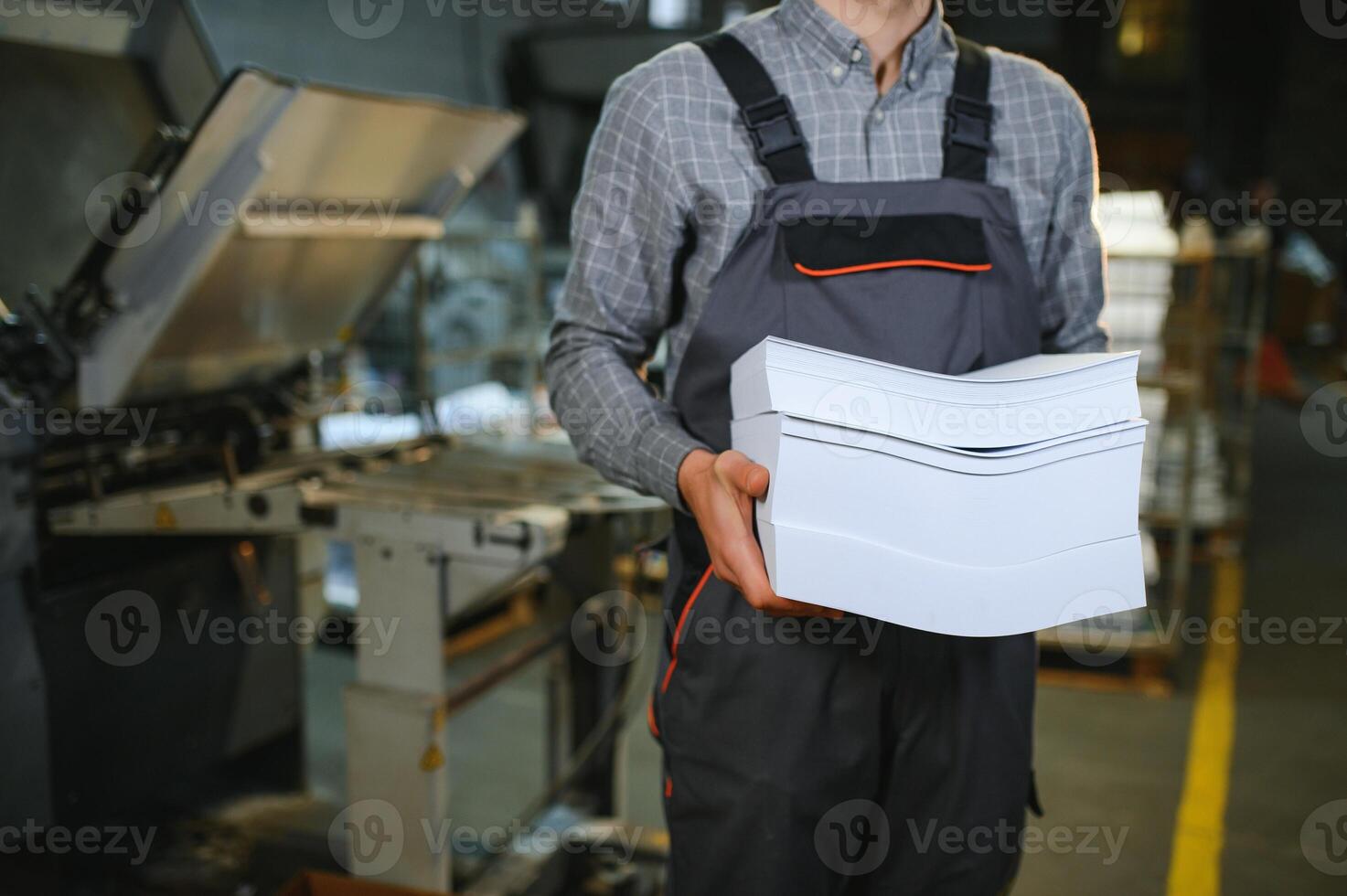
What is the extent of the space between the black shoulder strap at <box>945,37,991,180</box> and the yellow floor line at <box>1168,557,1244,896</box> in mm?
2249

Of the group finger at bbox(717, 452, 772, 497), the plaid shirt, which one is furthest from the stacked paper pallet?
finger at bbox(717, 452, 772, 497)

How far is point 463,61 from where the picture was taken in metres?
6.68

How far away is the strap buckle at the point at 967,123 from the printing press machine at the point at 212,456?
1.01 metres

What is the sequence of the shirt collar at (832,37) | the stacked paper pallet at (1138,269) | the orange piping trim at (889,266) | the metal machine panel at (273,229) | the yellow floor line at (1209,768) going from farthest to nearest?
the stacked paper pallet at (1138,269) < the yellow floor line at (1209,768) < the metal machine panel at (273,229) < the shirt collar at (832,37) < the orange piping trim at (889,266)

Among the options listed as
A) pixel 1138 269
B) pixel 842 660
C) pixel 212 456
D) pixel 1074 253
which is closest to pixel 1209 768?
pixel 1138 269

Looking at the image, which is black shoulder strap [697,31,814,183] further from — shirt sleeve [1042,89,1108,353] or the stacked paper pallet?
the stacked paper pallet

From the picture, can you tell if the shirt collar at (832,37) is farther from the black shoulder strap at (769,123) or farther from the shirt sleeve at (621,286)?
the shirt sleeve at (621,286)

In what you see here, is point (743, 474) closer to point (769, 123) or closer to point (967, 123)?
point (769, 123)

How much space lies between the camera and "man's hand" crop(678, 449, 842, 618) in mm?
914

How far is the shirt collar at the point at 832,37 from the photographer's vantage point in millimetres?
1137

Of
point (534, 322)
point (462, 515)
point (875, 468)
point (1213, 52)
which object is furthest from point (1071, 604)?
point (1213, 52)

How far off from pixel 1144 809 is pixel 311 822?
95.3 inches

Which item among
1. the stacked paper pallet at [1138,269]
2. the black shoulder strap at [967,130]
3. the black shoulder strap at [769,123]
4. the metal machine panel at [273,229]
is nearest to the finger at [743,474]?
the black shoulder strap at [769,123]

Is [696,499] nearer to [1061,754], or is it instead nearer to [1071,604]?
[1071,604]
